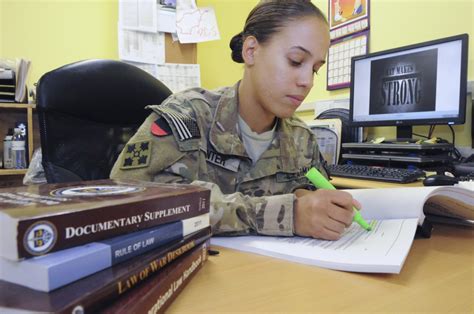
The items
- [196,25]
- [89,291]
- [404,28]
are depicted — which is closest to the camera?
[89,291]

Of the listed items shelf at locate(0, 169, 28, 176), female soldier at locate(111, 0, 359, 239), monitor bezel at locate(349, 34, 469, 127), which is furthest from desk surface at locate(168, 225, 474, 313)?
shelf at locate(0, 169, 28, 176)

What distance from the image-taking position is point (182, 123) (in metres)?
0.77

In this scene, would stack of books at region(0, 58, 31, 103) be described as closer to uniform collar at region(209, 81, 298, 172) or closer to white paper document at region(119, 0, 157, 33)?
white paper document at region(119, 0, 157, 33)

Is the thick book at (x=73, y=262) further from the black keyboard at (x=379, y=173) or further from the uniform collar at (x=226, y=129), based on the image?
the black keyboard at (x=379, y=173)

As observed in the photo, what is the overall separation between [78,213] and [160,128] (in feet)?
1.68

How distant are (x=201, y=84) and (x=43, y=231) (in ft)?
6.93

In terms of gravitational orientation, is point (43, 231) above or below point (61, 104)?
below

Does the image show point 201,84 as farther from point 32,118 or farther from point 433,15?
point 433,15

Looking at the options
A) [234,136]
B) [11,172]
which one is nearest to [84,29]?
[11,172]

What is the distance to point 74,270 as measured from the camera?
0.81ft

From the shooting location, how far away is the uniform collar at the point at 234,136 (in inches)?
33.6

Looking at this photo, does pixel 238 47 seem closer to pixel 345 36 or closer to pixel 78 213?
pixel 78 213

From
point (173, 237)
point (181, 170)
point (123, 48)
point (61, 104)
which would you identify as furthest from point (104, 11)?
point (173, 237)

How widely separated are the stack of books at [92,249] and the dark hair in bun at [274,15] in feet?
2.13
